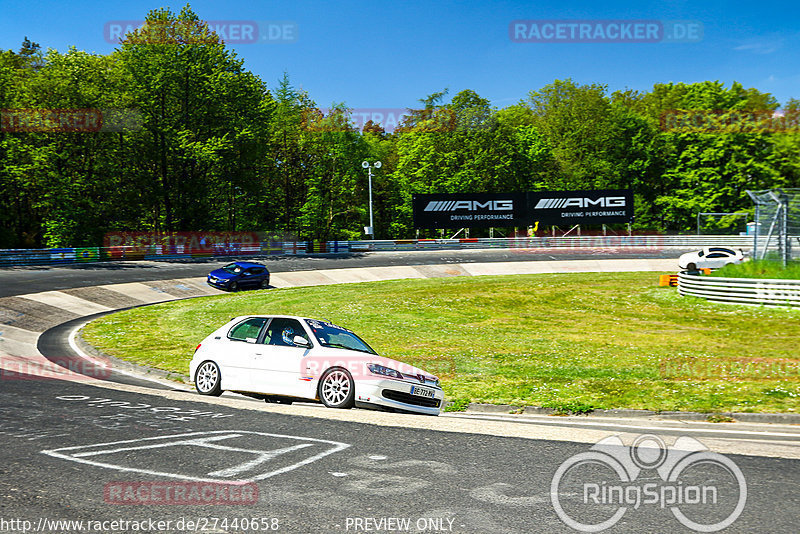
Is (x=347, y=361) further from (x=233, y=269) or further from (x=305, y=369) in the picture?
(x=233, y=269)

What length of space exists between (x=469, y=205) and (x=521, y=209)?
16.2 ft

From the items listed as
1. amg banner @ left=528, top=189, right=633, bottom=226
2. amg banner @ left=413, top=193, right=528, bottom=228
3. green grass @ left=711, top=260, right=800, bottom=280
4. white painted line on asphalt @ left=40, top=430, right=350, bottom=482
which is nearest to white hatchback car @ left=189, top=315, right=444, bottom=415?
white painted line on asphalt @ left=40, top=430, right=350, bottom=482

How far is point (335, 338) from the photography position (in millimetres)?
11250

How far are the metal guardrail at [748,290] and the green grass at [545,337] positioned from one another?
0.67 m

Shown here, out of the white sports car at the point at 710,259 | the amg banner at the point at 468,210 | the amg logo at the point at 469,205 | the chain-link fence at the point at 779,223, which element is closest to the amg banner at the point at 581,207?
the amg banner at the point at 468,210

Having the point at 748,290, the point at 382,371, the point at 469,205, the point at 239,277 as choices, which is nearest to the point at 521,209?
the point at 469,205

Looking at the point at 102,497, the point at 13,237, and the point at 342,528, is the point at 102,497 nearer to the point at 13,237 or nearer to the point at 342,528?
the point at 342,528

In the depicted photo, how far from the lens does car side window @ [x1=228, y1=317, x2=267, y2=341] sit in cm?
1139

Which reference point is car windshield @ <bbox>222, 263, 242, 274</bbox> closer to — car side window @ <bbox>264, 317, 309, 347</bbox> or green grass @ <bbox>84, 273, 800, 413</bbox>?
green grass @ <bbox>84, 273, 800, 413</bbox>

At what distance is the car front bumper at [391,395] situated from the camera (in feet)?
33.1

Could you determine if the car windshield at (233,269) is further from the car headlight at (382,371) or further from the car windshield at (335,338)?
the car headlight at (382,371)

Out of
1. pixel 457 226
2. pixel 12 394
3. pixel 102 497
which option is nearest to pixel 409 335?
pixel 12 394

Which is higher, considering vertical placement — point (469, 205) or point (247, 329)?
point (469, 205)

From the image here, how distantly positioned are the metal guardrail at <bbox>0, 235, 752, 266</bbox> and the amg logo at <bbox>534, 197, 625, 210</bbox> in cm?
328
